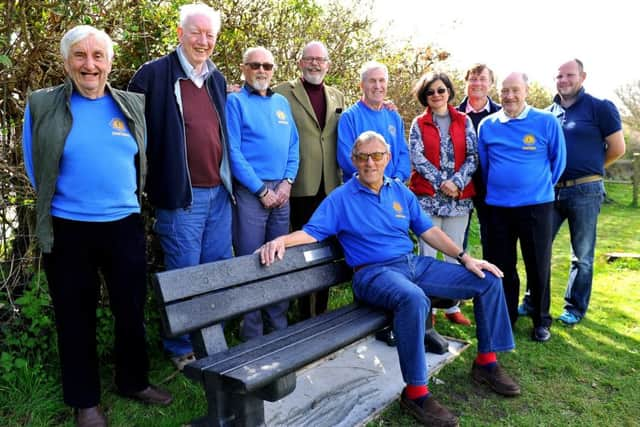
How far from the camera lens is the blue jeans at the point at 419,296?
3.11 m

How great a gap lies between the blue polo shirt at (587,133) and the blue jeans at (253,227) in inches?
101

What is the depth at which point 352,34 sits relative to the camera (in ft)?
20.1

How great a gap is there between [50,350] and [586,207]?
14.3ft

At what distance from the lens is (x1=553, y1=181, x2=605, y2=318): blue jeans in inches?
184

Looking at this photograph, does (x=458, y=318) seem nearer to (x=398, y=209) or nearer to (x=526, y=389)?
(x=526, y=389)

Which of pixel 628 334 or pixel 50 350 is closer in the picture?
pixel 50 350

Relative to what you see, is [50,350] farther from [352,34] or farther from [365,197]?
[352,34]

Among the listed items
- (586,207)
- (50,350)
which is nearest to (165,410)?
(50,350)

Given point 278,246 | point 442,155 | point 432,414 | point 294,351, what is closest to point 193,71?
point 278,246

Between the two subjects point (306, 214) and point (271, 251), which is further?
point (306, 214)

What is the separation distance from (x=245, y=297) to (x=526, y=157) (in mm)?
2570

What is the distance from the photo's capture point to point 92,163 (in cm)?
283

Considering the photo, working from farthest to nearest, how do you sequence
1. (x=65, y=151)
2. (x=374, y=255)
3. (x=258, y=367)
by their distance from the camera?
(x=374, y=255) < (x=65, y=151) < (x=258, y=367)

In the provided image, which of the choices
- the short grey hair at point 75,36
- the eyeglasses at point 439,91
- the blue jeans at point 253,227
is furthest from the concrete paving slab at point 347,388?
the short grey hair at point 75,36
